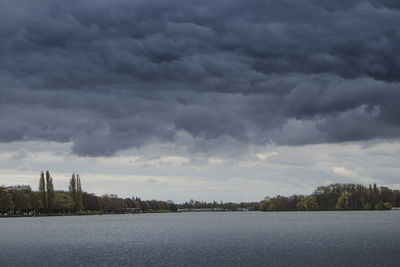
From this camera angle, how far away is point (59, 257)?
60938 millimetres

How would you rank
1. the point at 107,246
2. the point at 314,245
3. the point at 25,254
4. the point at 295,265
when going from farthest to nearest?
the point at 107,246
the point at 314,245
the point at 25,254
the point at 295,265

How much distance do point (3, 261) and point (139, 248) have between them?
21.2 metres

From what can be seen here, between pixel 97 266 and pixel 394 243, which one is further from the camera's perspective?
pixel 394 243

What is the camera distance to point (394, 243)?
73188mm

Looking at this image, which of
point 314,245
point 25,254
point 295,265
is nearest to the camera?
point 295,265

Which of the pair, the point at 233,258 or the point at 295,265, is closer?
the point at 295,265

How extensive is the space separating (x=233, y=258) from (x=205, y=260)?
11.6 ft

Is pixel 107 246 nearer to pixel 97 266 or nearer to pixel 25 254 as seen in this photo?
pixel 25 254

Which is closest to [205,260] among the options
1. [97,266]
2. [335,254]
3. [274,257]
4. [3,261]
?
[274,257]

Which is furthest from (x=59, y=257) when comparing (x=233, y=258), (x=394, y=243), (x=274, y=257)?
(x=394, y=243)

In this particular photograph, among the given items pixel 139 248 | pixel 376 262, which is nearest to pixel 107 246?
pixel 139 248

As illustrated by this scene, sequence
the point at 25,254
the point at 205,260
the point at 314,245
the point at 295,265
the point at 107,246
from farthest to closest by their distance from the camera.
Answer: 1. the point at 107,246
2. the point at 314,245
3. the point at 25,254
4. the point at 205,260
5. the point at 295,265

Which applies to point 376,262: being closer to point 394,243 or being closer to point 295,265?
point 295,265

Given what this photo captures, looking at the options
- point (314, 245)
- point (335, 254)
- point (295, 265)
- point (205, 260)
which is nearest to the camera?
point (295, 265)
